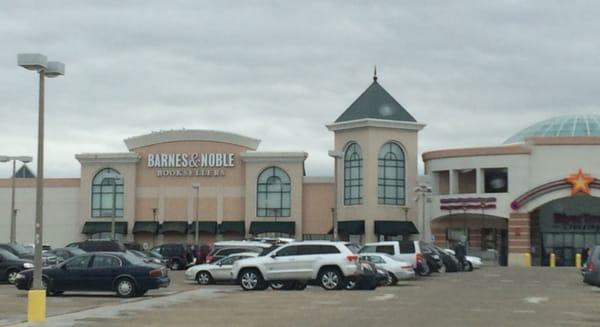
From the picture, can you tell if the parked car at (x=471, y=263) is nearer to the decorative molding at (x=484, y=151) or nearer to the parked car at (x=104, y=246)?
the decorative molding at (x=484, y=151)

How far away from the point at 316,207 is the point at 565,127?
2085 centimetres

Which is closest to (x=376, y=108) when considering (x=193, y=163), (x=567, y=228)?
(x=193, y=163)

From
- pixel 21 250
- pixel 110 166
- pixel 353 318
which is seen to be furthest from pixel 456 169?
pixel 353 318

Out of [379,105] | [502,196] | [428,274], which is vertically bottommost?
[428,274]

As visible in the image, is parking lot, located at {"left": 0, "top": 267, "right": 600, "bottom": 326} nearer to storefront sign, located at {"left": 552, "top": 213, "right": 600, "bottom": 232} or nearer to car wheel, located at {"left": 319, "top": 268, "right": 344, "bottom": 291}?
car wheel, located at {"left": 319, "top": 268, "right": 344, "bottom": 291}

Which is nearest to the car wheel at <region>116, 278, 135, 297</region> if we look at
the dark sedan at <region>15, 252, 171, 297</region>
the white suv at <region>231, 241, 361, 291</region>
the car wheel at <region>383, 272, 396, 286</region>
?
the dark sedan at <region>15, 252, 171, 297</region>

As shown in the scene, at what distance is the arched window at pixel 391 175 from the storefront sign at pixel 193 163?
36.4ft

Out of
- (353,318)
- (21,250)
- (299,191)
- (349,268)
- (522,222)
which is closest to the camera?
(353,318)

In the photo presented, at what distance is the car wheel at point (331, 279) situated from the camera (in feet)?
106

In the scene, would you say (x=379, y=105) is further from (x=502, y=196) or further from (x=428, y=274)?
(x=428, y=274)

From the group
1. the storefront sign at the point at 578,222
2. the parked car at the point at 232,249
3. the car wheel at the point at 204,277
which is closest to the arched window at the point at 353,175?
the storefront sign at the point at 578,222

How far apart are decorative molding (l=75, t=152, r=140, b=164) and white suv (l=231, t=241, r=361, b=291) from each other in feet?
147

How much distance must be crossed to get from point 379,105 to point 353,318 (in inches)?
2153

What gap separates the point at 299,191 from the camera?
75438mm
